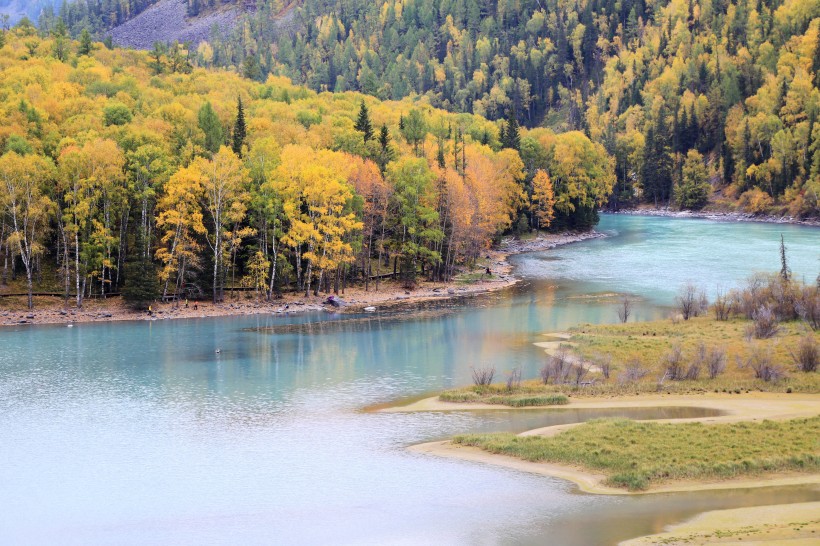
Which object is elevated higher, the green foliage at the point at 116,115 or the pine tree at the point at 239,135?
the green foliage at the point at 116,115

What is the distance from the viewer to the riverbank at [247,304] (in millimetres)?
74438

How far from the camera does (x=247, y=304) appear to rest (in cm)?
8025

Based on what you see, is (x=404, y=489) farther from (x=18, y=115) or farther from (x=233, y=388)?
(x=18, y=115)

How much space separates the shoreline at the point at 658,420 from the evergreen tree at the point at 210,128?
196ft

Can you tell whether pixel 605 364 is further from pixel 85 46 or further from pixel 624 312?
pixel 85 46

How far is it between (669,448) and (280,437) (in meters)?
17.2

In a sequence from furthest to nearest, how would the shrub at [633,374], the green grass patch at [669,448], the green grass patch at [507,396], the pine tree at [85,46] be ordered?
the pine tree at [85,46] < the shrub at [633,374] < the green grass patch at [507,396] < the green grass patch at [669,448]

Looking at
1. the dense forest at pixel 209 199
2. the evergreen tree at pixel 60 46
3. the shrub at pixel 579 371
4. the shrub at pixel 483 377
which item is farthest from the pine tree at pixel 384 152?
the evergreen tree at pixel 60 46

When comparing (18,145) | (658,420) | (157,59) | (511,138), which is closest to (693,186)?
(511,138)

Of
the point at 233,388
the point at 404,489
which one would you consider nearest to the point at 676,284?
the point at 233,388

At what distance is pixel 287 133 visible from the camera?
108 m

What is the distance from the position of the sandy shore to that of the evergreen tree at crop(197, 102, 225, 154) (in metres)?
78.7

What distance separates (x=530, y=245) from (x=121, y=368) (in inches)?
3298

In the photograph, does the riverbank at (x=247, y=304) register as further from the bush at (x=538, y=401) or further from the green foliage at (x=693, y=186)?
the green foliage at (x=693, y=186)
